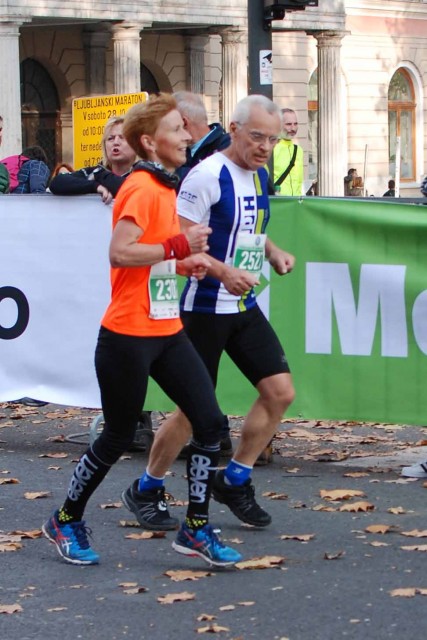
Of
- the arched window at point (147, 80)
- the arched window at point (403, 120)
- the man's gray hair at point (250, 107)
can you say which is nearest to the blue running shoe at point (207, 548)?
the man's gray hair at point (250, 107)

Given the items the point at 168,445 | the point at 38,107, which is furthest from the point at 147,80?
the point at 168,445

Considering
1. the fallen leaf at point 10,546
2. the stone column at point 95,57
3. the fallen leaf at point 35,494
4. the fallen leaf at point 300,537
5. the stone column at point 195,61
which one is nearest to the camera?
the fallen leaf at point 10,546

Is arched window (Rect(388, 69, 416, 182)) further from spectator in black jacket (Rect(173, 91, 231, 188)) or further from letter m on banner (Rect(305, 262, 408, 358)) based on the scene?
spectator in black jacket (Rect(173, 91, 231, 188))

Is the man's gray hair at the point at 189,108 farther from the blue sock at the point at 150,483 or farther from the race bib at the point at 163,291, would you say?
the blue sock at the point at 150,483

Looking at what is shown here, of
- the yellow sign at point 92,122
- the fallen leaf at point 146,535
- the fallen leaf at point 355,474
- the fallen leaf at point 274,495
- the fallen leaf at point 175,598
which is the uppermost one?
the yellow sign at point 92,122

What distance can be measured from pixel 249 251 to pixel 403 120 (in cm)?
4109

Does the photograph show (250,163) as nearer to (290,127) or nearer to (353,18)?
(290,127)

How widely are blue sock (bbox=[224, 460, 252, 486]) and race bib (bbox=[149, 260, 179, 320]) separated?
3.52 ft

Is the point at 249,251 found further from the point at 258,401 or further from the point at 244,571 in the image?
the point at 244,571

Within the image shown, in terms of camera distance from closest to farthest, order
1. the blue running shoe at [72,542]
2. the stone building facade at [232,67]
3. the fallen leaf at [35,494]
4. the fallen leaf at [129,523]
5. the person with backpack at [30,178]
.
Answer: the blue running shoe at [72,542]
the fallen leaf at [129,523]
the fallen leaf at [35,494]
the person with backpack at [30,178]
the stone building facade at [232,67]

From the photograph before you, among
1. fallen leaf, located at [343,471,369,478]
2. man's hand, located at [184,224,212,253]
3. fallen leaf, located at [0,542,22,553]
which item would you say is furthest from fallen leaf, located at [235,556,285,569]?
fallen leaf, located at [343,471,369,478]

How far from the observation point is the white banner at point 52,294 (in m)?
9.02

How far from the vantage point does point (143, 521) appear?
6.77m

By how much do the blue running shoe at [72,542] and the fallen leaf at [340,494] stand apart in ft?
5.48
